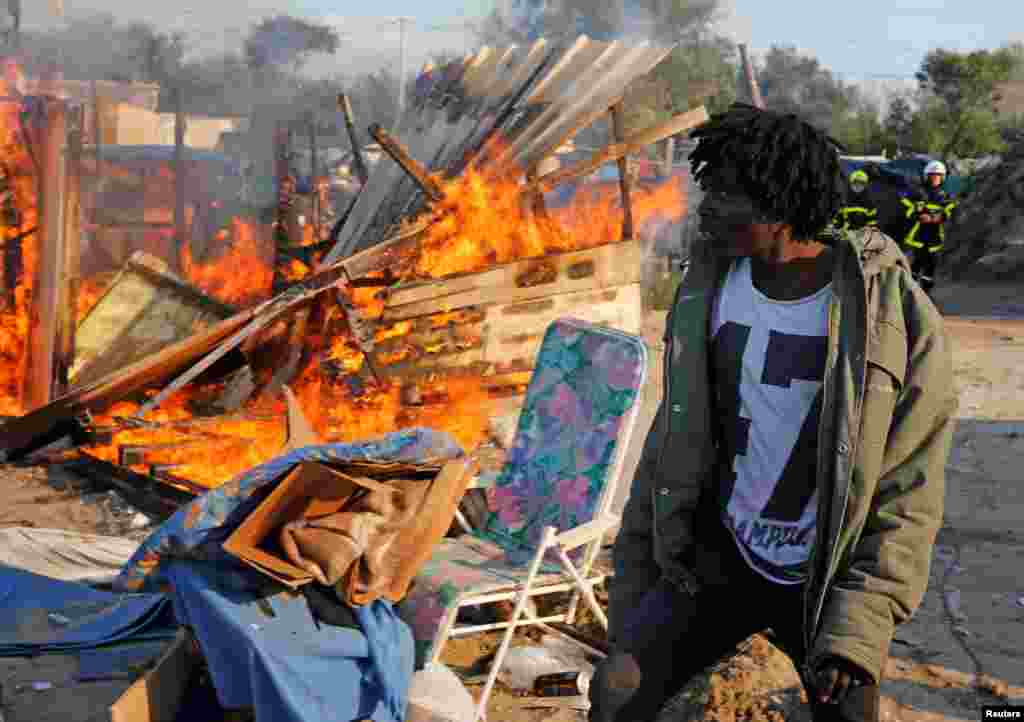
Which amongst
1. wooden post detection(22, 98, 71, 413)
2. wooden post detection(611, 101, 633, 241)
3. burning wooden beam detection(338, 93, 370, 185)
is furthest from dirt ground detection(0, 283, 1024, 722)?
burning wooden beam detection(338, 93, 370, 185)

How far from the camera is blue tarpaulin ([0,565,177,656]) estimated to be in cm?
465

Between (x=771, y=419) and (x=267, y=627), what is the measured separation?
1796 mm

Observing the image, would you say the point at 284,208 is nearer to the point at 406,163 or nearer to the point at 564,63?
the point at 406,163

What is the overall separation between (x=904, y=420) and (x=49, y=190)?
6.98 m

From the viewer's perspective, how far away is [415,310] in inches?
306

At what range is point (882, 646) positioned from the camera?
250 cm

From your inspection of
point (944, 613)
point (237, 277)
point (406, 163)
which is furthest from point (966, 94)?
point (944, 613)

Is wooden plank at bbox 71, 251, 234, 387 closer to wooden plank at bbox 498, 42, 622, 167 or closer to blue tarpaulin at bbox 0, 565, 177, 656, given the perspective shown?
wooden plank at bbox 498, 42, 622, 167

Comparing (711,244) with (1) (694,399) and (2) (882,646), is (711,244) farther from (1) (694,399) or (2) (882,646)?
(2) (882,646)

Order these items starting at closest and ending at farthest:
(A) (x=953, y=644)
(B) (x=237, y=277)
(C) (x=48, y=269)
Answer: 1. (A) (x=953, y=644)
2. (C) (x=48, y=269)
3. (B) (x=237, y=277)

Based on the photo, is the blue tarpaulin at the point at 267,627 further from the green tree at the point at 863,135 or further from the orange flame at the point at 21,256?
the green tree at the point at 863,135

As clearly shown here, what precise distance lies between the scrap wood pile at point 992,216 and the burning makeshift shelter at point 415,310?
48.4 feet

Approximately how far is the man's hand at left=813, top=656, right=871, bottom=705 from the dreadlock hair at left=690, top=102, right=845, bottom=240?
963 millimetres

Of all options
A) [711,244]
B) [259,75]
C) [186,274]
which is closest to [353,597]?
[711,244]
